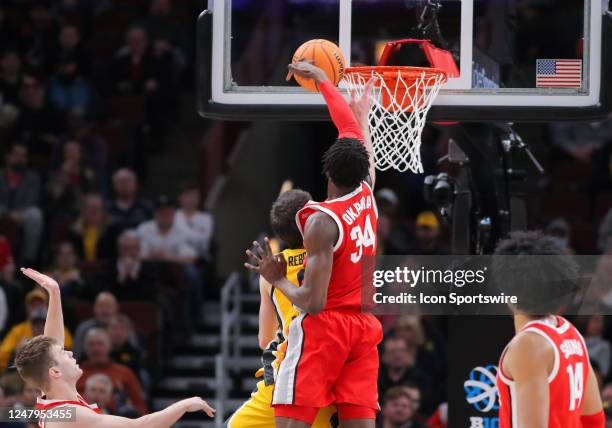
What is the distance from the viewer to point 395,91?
6645 mm

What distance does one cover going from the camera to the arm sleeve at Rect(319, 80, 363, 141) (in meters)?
6.18

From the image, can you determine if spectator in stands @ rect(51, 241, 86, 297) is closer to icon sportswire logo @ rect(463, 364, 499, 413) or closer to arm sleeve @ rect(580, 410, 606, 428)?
icon sportswire logo @ rect(463, 364, 499, 413)

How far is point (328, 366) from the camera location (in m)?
5.83

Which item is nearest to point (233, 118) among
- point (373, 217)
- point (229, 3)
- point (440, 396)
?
point (229, 3)

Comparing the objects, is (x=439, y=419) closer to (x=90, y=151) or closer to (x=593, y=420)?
(x=593, y=420)

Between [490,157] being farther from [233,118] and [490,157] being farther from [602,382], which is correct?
[602,382]

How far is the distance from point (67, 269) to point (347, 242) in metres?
6.36

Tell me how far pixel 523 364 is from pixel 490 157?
288 centimetres

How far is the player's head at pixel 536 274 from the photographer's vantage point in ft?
16.5

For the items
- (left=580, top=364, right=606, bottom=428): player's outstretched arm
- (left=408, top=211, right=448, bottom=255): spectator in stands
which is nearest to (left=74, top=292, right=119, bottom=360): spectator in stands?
(left=408, top=211, right=448, bottom=255): spectator in stands

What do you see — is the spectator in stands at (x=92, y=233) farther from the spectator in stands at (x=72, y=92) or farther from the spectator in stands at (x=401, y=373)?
the spectator in stands at (x=401, y=373)

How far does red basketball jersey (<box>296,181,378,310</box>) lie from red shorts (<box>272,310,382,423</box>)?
0.25ft

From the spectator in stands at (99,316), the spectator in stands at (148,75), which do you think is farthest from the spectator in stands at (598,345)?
the spectator in stands at (148,75)

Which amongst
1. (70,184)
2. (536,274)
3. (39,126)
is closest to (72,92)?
(39,126)
